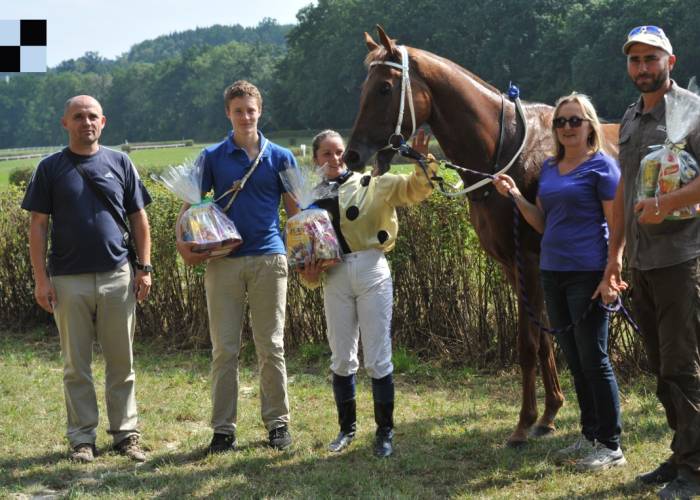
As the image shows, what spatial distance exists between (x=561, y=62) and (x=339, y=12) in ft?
107

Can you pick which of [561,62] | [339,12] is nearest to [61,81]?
[339,12]

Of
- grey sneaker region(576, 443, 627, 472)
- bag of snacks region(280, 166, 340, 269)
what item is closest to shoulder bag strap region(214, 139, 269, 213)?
bag of snacks region(280, 166, 340, 269)

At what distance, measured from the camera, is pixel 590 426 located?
14.5ft

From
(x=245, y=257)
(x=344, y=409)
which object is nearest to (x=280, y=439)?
(x=344, y=409)

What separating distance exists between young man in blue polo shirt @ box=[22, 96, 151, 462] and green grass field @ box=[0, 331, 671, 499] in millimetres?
295

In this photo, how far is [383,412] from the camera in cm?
470

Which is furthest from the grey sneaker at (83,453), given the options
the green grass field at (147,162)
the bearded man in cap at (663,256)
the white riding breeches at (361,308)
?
the green grass field at (147,162)

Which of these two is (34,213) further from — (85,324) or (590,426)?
(590,426)

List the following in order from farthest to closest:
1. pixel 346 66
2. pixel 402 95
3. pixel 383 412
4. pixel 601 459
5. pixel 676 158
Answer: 1. pixel 346 66
2. pixel 383 412
3. pixel 402 95
4. pixel 601 459
5. pixel 676 158

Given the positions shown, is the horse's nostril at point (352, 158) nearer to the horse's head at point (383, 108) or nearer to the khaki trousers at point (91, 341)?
the horse's head at point (383, 108)

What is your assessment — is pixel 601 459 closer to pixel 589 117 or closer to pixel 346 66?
pixel 589 117

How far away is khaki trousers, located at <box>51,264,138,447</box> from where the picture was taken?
191 inches

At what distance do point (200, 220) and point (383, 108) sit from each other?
3.97ft

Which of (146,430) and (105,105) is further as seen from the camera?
(105,105)
